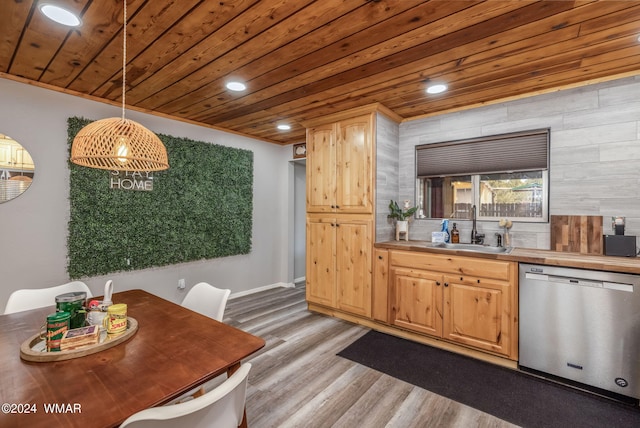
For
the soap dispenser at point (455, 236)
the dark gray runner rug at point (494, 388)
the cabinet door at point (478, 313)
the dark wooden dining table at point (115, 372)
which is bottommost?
the dark gray runner rug at point (494, 388)

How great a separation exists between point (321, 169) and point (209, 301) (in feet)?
7.40

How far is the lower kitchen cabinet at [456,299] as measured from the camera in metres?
2.49

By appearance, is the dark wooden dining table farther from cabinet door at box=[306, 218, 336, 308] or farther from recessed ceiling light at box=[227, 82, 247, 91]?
cabinet door at box=[306, 218, 336, 308]

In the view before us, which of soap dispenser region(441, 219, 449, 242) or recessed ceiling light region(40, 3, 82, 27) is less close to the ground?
recessed ceiling light region(40, 3, 82, 27)

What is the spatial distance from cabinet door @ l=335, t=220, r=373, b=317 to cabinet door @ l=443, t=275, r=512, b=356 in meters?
0.87

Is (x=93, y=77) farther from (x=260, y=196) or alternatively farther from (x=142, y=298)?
(x=260, y=196)

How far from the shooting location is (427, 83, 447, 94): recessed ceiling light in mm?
2699

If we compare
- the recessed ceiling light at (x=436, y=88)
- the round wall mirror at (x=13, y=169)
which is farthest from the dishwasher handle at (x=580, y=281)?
the round wall mirror at (x=13, y=169)

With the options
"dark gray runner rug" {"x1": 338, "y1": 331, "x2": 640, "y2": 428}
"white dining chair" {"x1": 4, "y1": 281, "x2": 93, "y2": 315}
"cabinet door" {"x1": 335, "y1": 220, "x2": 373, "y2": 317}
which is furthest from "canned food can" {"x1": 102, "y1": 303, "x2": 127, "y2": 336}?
"cabinet door" {"x1": 335, "y1": 220, "x2": 373, "y2": 317}

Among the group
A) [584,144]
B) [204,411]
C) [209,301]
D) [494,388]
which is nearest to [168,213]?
[209,301]

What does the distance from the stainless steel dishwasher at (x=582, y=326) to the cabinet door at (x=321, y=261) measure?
195cm

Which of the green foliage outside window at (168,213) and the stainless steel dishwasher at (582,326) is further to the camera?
the green foliage outside window at (168,213)

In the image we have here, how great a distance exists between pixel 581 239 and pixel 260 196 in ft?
12.9

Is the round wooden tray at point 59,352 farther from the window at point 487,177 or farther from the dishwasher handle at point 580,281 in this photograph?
the window at point 487,177
